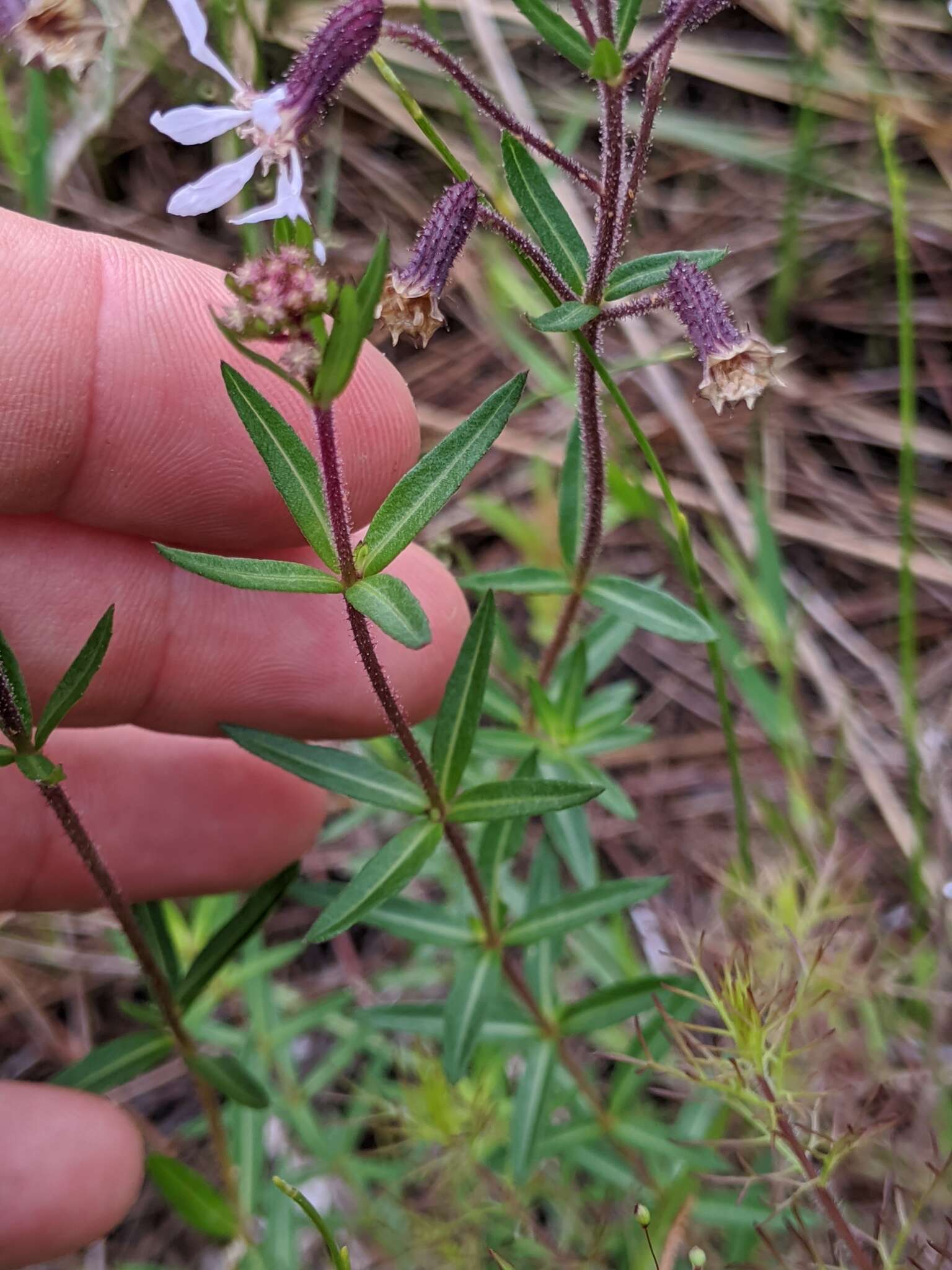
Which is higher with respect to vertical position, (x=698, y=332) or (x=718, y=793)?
(x=698, y=332)

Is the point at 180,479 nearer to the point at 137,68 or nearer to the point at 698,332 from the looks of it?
the point at 698,332

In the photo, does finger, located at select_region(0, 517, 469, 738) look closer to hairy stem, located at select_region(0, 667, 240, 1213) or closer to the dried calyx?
hairy stem, located at select_region(0, 667, 240, 1213)

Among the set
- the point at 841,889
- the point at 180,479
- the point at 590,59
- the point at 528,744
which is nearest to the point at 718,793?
the point at 841,889

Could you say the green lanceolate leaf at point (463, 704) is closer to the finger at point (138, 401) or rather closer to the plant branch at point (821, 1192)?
the finger at point (138, 401)

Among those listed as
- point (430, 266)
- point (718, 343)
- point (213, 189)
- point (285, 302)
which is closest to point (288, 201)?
point (213, 189)

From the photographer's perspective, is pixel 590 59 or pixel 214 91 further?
pixel 214 91

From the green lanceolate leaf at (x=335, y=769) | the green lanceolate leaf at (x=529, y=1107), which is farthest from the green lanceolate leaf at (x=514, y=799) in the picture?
the green lanceolate leaf at (x=529, y=1107)

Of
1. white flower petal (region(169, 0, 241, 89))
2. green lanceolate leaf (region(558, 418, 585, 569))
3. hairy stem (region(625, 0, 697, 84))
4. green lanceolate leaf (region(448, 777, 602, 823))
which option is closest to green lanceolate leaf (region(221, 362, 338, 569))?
white flower petal (region(169, 0, 241, 89))
